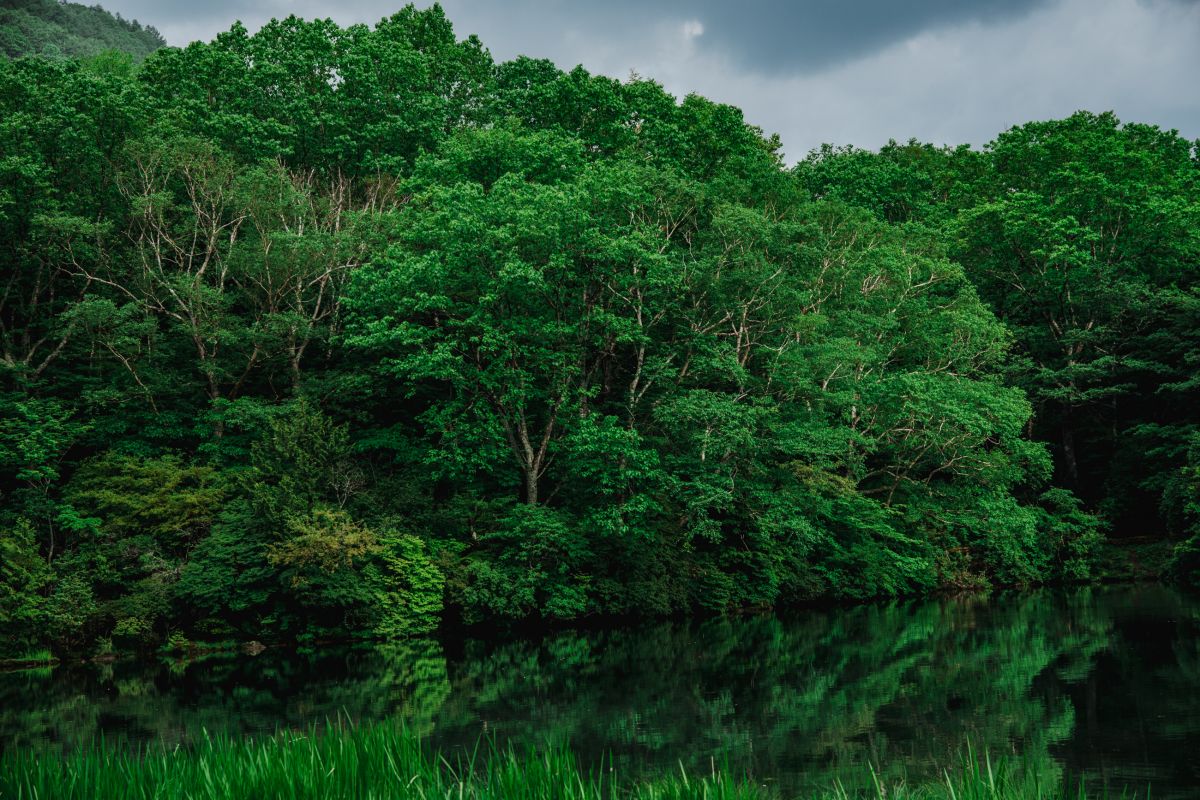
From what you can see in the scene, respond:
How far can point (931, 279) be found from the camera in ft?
100

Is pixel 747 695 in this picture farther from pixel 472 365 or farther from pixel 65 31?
pixel 65 31

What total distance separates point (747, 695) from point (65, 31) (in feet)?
225

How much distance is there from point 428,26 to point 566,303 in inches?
666

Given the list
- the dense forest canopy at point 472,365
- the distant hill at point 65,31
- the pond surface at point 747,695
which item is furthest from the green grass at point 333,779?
the distant hill at point 65,31

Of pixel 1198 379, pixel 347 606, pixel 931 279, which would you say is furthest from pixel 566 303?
pixel 1198 379

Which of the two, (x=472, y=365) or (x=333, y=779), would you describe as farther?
(x=472, y=365)

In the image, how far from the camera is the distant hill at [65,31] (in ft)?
172

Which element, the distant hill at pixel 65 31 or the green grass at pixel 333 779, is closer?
the green grass at pixel 333 779

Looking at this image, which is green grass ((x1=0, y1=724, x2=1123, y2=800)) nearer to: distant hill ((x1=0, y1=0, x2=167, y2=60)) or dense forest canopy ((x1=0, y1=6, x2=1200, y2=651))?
dense forest canopy ((x1=0, y1=6, x2=1200, y2=651))

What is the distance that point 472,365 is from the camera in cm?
2366

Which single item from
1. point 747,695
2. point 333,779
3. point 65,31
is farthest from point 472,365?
point 65,31

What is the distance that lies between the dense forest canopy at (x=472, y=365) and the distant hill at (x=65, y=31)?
24.7 metres

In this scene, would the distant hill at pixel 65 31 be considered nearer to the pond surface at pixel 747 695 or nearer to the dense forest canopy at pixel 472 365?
the dense forest canopy at pixel 472 365

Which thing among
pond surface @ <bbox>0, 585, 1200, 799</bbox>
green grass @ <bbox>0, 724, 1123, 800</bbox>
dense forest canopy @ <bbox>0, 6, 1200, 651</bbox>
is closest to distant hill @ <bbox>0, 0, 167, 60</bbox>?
dense forest canopy @ <bbox>0, 6, 1200, 651</bbox>
